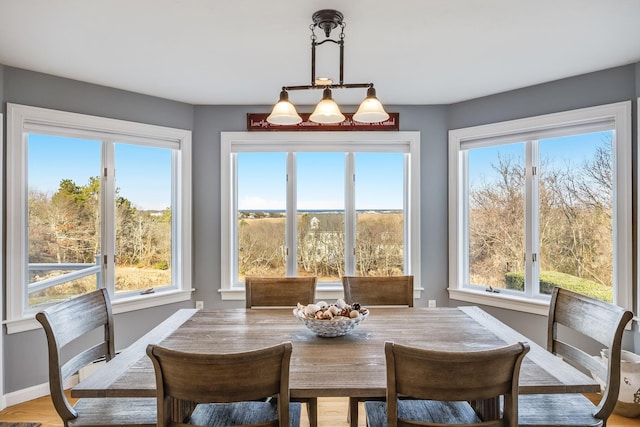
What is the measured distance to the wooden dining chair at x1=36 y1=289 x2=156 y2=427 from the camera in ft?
4.66

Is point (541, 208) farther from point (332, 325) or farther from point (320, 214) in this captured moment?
point (332, 325)

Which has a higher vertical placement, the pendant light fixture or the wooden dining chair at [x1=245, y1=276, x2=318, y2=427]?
the pendant light fixture

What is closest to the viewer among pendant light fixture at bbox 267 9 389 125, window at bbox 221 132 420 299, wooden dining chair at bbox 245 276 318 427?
pendant light fixture at bbox 267 9 389 125

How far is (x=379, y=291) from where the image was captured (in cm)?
233

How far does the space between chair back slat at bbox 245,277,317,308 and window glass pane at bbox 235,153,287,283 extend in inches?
47.2

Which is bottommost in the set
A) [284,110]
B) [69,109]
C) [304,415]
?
[304,415]

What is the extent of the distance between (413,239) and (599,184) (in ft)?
4.85

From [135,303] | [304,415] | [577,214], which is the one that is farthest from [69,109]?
[577,214]

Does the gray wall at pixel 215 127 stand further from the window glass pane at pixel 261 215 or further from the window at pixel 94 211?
the window glass pane at pixel 261 215

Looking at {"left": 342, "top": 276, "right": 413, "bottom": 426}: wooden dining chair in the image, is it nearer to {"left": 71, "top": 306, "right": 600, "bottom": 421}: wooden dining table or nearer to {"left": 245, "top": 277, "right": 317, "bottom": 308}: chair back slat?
{"left": 71, "top": 306, "right": 600, "bottom": 421}: wooden dining table

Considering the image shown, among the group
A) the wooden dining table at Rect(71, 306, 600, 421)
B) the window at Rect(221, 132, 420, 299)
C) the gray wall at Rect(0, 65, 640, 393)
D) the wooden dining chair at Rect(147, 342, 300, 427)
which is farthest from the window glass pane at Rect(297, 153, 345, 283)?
the wooden dining chair at Rect(147, 342, 300, 427)

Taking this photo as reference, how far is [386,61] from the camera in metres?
2.51

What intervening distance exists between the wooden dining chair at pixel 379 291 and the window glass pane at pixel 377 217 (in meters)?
1.18

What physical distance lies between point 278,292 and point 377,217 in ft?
5.03
